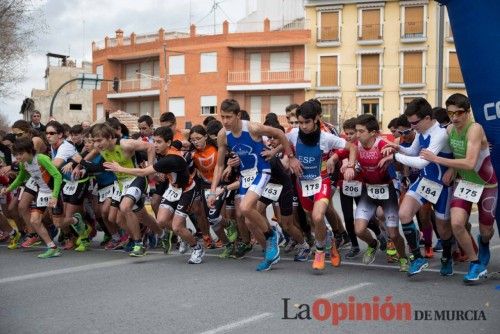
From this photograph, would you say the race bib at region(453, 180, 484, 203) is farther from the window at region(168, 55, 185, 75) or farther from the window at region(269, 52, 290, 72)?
the window at region(168, 55, 185, 75)

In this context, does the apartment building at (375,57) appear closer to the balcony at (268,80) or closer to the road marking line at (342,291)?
the balcony at (268,80)

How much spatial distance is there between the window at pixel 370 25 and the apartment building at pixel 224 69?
381 cm

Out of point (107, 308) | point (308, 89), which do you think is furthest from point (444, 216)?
point (308, 89)

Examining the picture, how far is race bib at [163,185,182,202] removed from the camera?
10.5 metres

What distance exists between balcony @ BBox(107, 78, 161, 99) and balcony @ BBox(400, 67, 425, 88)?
18.6 metres

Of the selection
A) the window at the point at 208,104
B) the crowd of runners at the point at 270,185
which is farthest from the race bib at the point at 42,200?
the window at the point at 208,104

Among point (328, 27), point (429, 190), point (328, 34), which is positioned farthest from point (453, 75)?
point (429, 190)

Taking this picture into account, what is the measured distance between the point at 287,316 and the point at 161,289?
2.01 meters

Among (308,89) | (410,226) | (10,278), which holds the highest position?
(308,89)

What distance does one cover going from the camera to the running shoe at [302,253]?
10.4 metres

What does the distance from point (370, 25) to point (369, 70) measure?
3016 mm

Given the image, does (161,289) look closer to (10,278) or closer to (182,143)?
(10,278)

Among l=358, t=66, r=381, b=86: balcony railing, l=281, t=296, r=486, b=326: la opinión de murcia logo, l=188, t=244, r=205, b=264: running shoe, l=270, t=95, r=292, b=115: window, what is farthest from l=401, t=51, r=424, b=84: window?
l=281, t=296, r=486, b=326: la opinión de murcia logo

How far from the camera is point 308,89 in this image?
49.7 m
